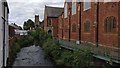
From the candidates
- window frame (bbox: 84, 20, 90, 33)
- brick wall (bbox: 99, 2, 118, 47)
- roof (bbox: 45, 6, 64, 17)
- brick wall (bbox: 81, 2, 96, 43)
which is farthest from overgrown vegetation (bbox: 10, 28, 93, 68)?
roof (bbox: 45, 6, 64, 17)

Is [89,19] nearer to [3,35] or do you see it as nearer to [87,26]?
[87,26]

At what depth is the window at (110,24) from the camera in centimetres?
1890

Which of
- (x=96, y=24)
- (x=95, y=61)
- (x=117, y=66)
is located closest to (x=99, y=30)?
(x=96, y=24)

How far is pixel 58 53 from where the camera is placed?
99.3 feet

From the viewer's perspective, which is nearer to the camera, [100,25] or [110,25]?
[110,25]

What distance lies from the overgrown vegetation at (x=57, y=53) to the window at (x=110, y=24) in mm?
3789

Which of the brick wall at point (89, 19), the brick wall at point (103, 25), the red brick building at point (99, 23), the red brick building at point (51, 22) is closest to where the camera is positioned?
the brick wall at point (103, 25)

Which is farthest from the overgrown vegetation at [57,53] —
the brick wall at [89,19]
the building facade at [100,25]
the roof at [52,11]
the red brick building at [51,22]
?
the roof at [52,11]

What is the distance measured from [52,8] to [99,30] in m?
38.9

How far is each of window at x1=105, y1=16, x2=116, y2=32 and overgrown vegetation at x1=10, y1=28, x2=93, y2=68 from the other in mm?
3789

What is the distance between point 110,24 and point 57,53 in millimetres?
12680

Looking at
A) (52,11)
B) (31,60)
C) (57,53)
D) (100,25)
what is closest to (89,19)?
(100,25)

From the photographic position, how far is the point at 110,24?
19531mm

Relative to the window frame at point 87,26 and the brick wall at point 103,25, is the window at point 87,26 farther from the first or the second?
the brick wall at point 103,25
